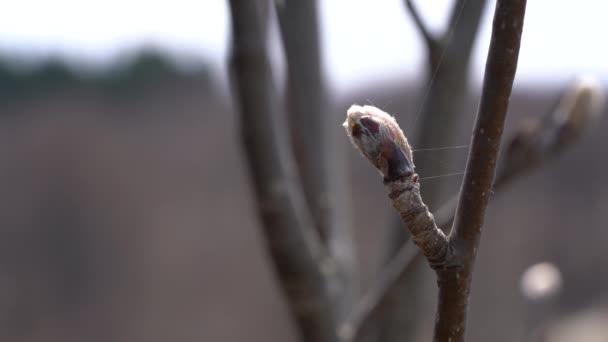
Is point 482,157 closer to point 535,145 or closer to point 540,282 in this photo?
point 535,145

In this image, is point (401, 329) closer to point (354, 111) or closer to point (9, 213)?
point (354, 111)

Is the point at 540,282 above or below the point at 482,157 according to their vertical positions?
below

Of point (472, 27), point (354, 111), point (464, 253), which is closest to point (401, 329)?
point (472, 27)

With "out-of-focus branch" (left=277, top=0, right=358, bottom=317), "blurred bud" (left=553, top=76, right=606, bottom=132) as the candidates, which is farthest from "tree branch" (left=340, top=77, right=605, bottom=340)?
"out-of-focus branch" (left=277, top=0, right=358, bottom=317)

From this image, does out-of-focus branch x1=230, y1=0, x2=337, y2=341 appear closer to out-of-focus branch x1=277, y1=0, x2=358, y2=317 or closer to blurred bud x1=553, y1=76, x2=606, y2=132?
out-of-focus branch x1=277, y1=0, x2=358, y2=317

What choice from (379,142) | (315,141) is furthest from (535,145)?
(379,142)

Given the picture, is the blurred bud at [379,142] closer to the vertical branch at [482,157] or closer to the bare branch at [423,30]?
the vertical branch at [482,157]
